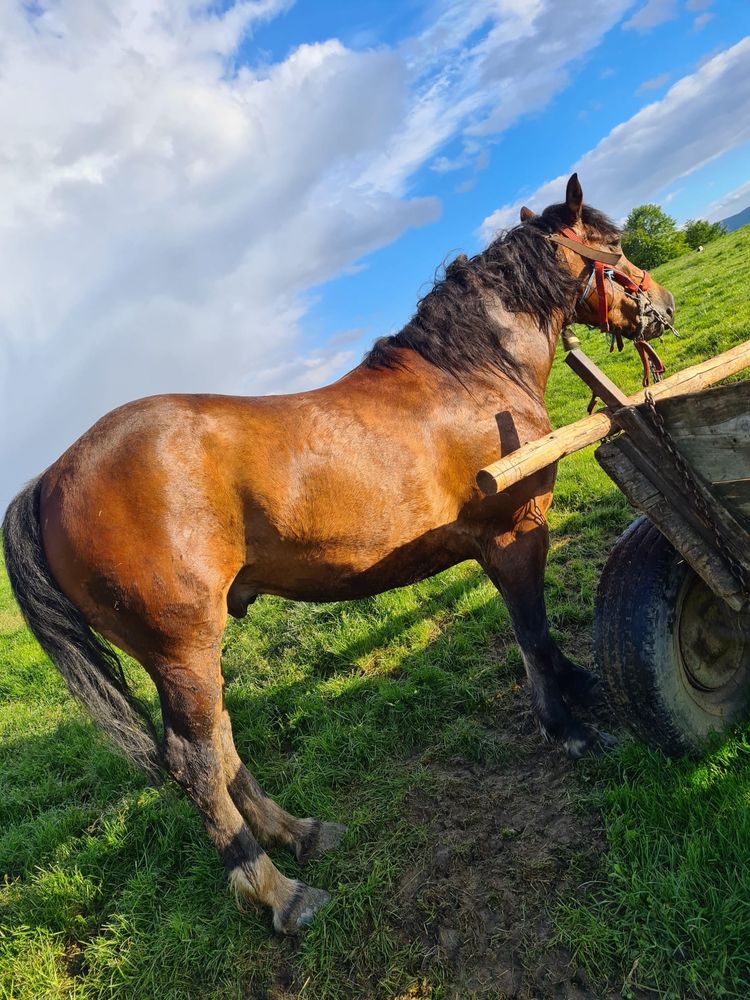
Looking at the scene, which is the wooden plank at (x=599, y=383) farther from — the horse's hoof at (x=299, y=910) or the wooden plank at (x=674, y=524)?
the horse's hoof at (x=299, y=910)

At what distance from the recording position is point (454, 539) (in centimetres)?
322

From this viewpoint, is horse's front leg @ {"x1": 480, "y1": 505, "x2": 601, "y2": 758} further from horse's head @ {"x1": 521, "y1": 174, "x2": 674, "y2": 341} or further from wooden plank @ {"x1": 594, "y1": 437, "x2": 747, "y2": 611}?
horse's head @ {"x1": 521, "y1": 174, "x2": 674, "y2": 341}

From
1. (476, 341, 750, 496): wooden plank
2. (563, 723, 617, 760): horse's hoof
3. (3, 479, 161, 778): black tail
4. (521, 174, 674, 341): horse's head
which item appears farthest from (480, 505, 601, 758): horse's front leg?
(3, 479, 161, 778): black tail

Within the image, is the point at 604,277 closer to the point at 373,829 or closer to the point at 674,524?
the point at 674,524

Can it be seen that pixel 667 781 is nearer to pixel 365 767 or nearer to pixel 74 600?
pixel 365 767

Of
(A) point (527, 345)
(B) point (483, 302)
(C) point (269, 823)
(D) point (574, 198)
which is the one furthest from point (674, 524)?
(C) point (269, 823)

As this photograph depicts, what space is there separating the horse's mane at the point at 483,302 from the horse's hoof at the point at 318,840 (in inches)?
102

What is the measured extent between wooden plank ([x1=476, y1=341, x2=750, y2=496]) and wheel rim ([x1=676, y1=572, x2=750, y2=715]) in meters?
0.79

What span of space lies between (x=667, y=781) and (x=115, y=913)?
2.86m

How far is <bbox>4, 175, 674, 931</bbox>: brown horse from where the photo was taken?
264 cm

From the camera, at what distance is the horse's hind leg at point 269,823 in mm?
3111

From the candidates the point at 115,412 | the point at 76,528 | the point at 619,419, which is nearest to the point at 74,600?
the point at 76,528

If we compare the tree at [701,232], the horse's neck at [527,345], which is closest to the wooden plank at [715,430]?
the horse's neck at [527,345]

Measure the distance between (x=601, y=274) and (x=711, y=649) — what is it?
2.31 m
